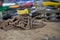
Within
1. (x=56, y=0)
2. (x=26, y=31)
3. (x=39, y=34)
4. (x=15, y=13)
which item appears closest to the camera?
(x=39, y=34)

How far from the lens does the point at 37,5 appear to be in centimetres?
285

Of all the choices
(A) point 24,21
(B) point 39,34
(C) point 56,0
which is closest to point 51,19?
(A) point 24,21

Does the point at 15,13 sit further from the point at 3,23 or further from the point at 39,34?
the point at 39,34

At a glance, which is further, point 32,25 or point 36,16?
point 36,16

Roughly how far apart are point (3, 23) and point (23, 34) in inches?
17.0

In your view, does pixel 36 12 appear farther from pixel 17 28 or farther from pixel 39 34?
pixel 39 34

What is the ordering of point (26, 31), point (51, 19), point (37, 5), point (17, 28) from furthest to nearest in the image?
point (37, 5)
point (51, 19)
point (17, 28)
point (26, 31)

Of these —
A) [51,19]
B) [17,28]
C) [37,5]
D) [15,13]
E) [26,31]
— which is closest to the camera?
[26,31]

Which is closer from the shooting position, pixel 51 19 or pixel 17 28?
pixel 17 28

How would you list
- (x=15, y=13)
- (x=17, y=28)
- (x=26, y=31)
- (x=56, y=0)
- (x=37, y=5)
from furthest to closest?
1. (x=56, y=0)
2. (x=37, y=5)
3. (x=15, y=13)
4. (x=17, y=28)
5. (x=26, y=31)

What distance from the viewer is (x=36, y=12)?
2.53 metres

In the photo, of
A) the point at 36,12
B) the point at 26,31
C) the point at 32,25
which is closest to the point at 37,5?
the point at 36,12

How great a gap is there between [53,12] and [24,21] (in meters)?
0.61

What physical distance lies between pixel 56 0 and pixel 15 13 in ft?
3.74
